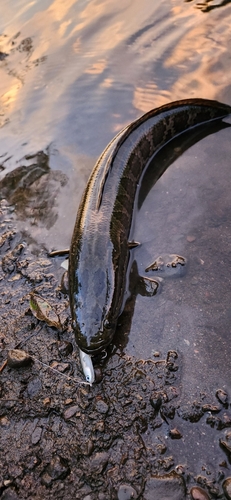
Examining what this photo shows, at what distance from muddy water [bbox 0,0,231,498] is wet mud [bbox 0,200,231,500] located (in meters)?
0.03

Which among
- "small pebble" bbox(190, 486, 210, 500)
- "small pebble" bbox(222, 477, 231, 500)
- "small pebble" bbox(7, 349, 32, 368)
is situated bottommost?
"small pebble" bbox(222, 477, 231, 500)

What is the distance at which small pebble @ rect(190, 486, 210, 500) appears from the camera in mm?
2195

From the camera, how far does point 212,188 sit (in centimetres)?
401

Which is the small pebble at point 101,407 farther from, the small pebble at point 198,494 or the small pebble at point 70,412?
the small pebble at point 198,494

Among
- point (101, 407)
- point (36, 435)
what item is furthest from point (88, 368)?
point (36, 435)

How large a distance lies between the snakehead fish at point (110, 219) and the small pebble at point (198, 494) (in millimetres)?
1044

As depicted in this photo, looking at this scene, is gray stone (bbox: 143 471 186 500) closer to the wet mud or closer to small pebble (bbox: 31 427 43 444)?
the wet mud

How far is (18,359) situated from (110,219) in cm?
142

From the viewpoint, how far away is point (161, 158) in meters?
4.60

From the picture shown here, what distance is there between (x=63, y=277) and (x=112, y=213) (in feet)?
2.41

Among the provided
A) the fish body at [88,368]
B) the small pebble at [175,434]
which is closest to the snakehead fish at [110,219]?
the fish body at [88,368]

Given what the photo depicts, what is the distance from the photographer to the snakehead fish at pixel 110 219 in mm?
2928

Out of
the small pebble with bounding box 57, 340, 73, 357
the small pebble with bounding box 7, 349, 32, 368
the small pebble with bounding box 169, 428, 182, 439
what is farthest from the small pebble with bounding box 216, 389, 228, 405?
the small pebble with bounding box 7, 349, 32, 368

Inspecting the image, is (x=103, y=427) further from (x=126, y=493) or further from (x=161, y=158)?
(x=161, y=158)
